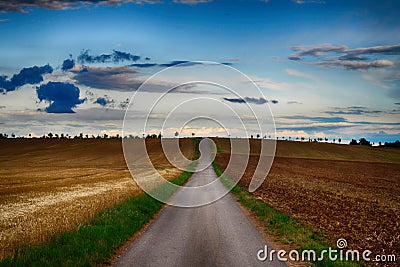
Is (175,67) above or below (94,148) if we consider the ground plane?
above

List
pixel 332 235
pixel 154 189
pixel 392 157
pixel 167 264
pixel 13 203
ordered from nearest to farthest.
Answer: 1. pixel 167 264
2. pixel 332 235
3. pixel 13 203
4. pixel 154 189
5. pixel 392 157

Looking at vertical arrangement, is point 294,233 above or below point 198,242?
below

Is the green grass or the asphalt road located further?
the green grass

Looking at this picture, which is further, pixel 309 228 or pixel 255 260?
pixel 309 228

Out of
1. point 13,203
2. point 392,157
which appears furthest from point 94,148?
point 13,203

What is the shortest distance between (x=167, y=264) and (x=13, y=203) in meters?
15.7

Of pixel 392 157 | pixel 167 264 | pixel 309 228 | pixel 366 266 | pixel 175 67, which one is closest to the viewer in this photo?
pixel 167 264

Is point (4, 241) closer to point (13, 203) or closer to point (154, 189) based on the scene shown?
point (13, 203)

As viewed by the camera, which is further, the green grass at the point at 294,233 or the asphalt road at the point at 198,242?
the green grass at the point at 294,233

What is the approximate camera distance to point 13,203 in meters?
21.0

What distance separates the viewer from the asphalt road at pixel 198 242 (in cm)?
901

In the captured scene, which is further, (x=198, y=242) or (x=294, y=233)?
(x=294, y=233)

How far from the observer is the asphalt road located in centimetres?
901

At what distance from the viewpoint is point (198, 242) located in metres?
11.0
